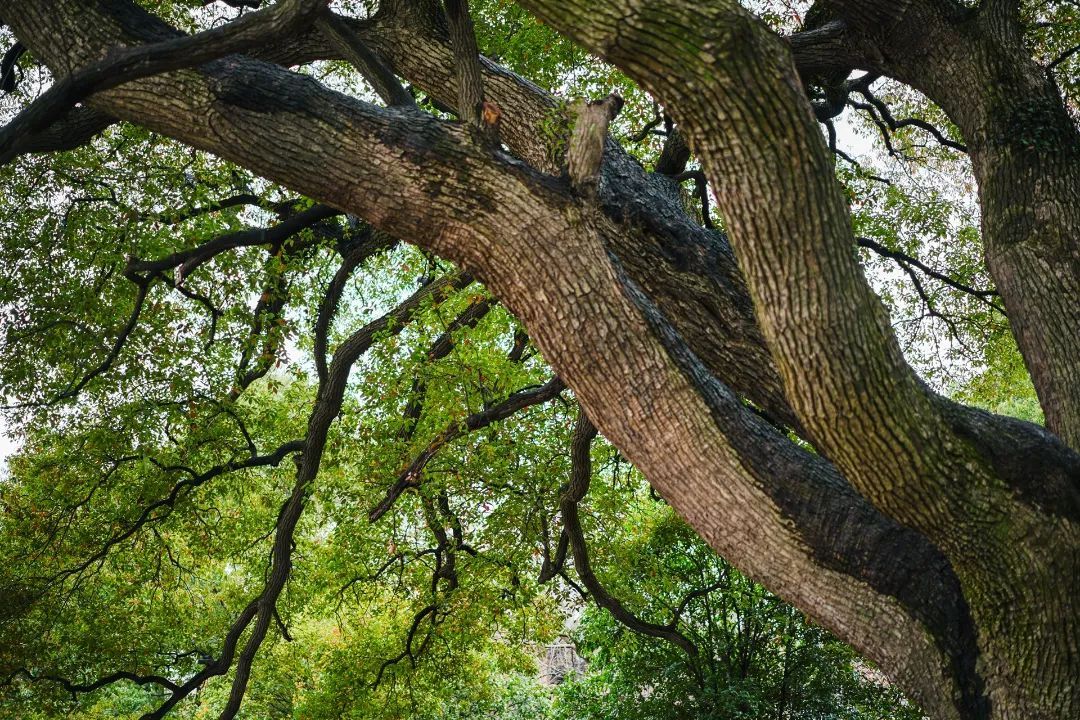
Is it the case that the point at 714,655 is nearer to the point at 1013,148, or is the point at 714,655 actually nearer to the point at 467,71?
the point at 1013,148

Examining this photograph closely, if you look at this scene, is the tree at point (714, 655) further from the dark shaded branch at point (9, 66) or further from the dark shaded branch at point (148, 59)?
the dark shaded branch at point (148, 59)

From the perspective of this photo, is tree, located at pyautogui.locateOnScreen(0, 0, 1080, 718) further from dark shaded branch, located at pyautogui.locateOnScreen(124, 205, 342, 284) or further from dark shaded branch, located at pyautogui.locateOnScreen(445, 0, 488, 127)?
dark shaded branch, located at pyautogui.locateOnScreen(124, 205, 342, 284)

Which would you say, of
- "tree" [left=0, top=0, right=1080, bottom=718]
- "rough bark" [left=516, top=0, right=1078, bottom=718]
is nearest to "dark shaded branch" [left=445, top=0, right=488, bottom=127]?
"tree" [left=0, top=0, right=1080, bottom=718]

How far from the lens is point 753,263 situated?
299 centimetres

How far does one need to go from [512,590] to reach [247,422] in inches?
112

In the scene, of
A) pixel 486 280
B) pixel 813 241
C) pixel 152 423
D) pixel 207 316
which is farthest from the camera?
pixel 207 316

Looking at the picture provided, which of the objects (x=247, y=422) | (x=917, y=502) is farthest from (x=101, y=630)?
(x=917, y=502)

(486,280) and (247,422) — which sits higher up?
(247,422)

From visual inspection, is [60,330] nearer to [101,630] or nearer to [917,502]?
[101,630]

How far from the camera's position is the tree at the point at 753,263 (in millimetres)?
2912

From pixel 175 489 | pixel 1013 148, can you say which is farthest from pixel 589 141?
pixel 175 489

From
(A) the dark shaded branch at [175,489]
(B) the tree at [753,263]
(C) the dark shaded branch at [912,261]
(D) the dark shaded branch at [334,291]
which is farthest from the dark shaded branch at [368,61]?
(A) the dark shaded branch at [175,489]

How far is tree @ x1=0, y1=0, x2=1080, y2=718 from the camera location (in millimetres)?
2912

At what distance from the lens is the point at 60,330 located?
293 inches
